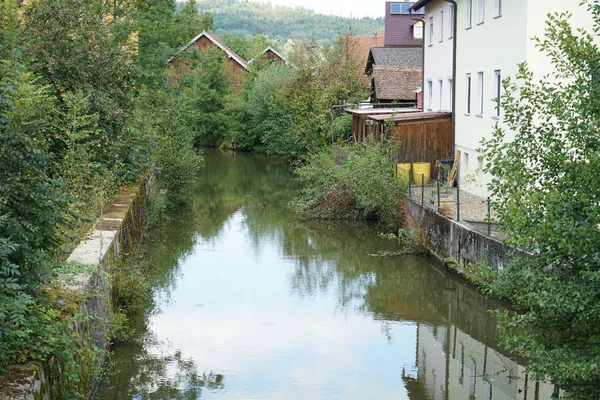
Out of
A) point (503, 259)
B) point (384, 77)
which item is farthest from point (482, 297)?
point (384, 77)

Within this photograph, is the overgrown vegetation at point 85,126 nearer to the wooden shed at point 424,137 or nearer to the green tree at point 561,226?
the wooden shed at point 424,137

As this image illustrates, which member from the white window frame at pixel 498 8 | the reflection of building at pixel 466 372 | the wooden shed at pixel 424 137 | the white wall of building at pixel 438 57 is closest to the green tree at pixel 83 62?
the reflection of building at pixel 466 372

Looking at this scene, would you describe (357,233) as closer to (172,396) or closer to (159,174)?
(159,174)

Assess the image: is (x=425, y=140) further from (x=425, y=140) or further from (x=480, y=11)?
(x=480, y=11)

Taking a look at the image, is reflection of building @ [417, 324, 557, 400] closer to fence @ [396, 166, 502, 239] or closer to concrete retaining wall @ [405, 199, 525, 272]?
concrete retaining wall @ [405, 199, 525, 272]

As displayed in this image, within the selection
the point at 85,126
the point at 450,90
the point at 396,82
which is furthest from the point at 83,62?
the point at 396,82

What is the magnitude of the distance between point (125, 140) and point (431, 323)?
861 centimetres

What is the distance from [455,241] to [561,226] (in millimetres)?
11347

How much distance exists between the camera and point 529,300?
24.2 feet

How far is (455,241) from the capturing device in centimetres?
1817

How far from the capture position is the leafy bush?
23344 mm

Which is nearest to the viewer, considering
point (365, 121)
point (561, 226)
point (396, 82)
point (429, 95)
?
point (561, 226)

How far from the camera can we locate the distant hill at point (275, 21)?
168 metres

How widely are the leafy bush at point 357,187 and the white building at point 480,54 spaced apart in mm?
2350
